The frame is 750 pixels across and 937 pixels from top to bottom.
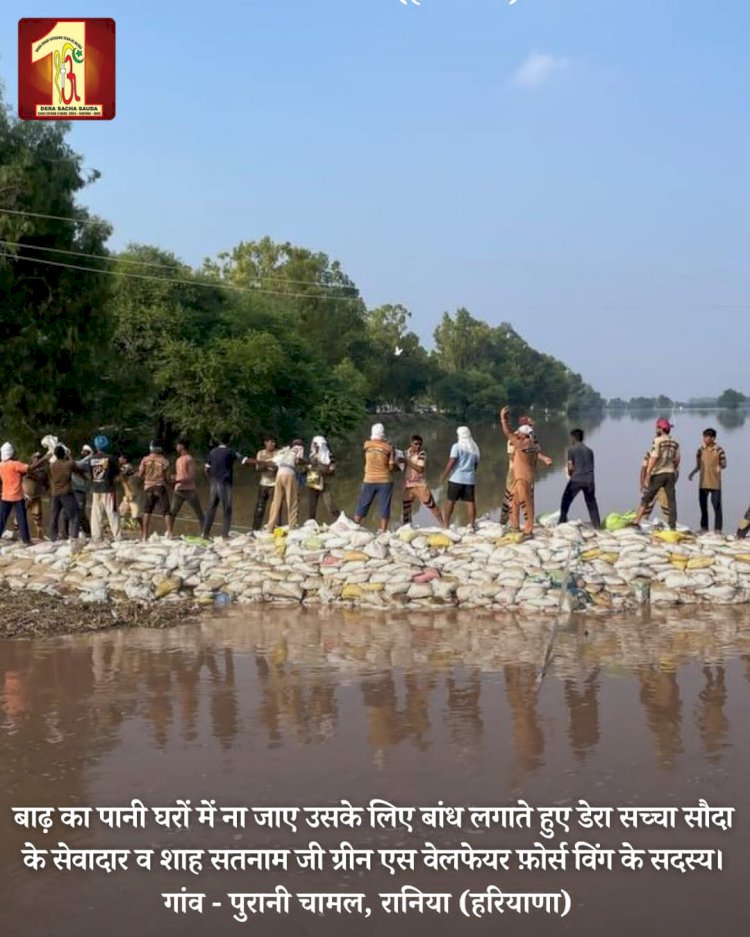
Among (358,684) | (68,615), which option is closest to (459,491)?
(68,615)

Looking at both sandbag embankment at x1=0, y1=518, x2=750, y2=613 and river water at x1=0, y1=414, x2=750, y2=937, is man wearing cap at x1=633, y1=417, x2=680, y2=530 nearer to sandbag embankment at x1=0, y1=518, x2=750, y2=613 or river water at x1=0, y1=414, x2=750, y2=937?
sandbag embankment at x1=0, y1=518, x2=750, y2=613

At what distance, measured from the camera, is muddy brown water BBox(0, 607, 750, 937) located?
4.69m

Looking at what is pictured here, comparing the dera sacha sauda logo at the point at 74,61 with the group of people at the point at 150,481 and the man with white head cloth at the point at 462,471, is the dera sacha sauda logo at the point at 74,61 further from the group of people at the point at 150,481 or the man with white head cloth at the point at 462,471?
the man with white head cloth at the point at 462,471

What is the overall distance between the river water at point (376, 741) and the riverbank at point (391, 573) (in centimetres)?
42

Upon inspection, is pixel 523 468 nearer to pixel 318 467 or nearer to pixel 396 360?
pixel 318 467

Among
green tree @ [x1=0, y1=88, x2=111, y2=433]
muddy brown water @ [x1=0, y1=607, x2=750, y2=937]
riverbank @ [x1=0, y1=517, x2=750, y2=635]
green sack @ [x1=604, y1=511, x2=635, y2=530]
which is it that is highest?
green tree @ [x1=0, y1=88, x2=111, y2=433]

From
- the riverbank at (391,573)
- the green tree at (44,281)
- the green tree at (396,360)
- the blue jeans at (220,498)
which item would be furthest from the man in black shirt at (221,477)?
the green tree at (396,360)

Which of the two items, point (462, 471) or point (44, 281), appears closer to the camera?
point (462, 471)

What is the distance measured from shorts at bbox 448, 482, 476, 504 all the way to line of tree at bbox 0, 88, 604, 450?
14976 millimetres

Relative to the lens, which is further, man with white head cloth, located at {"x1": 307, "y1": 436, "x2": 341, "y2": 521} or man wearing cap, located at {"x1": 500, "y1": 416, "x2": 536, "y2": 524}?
man with white head cloth, located at {"x1": 307, "y1": 436, "x2": 341, "y2": 521}

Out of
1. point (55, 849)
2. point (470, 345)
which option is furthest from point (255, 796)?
point (470, 345)

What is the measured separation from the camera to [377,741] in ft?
21.6

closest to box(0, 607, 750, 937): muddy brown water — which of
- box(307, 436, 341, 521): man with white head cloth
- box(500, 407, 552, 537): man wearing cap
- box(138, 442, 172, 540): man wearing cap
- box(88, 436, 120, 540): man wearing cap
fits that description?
box(500, 407, 552, 537): man wearing cap

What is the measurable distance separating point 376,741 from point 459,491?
20.5ft
